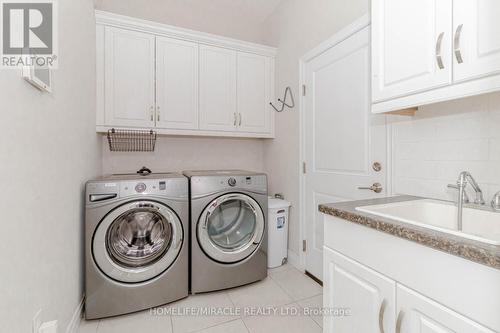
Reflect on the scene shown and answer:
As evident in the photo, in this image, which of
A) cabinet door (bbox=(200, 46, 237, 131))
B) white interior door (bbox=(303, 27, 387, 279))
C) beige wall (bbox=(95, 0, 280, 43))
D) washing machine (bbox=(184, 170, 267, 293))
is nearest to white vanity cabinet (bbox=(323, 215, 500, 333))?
white interior door (bbox=(303, 27, 387, 279))

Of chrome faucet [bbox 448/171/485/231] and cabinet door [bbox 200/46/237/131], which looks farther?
cabinet door [bbox 200/46/237/131]

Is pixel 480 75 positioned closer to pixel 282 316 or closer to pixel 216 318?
pixel 282 316

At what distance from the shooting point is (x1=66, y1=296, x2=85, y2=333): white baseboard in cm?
143

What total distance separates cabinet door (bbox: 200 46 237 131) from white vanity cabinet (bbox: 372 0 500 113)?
155 centimetres

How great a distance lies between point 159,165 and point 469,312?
2.57m

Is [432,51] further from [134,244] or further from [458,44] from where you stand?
[134,244]

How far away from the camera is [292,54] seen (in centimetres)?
244

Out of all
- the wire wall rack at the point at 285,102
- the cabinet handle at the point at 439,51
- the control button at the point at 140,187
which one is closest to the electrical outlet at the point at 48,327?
the control button at the point at 140,187

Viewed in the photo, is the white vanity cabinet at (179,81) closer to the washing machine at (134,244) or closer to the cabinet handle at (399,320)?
the washing machine at (134,244)

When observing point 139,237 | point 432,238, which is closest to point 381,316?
point 432,238

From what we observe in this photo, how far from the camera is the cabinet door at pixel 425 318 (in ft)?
2.21

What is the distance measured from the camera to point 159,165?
2.62m

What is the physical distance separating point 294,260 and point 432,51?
2.05 meters

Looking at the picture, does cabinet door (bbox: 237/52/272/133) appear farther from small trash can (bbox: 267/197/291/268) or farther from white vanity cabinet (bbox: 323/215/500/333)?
white vanity cabinet (bbox: 323/215/500/333)
